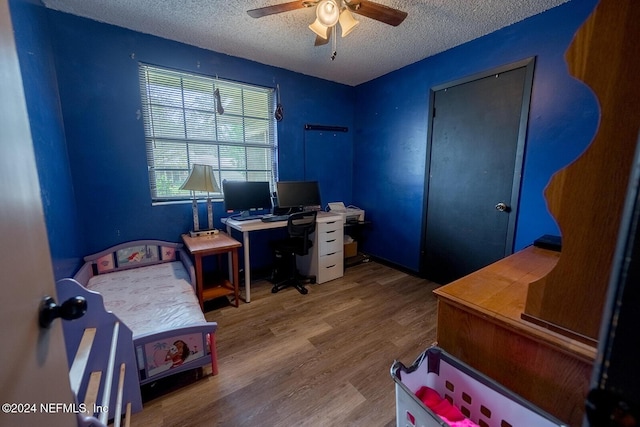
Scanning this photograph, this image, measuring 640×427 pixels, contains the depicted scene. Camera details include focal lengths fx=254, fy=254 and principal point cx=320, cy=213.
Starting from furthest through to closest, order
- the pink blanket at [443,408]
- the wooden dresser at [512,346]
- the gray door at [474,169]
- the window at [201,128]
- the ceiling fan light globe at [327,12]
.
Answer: the window at [201,128]
the gray door at [474,169]
the ceiling fan light globe at [327,12]
the pink blanket at [443,408]
the wooden dresser at [512,346]

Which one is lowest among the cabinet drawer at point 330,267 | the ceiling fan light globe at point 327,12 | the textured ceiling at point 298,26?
the cabinet drawer at point 330,267

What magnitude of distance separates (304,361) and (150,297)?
47.6 inches

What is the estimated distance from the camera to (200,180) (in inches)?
98.2

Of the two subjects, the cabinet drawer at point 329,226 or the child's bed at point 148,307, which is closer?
the child's bed at point 148,307

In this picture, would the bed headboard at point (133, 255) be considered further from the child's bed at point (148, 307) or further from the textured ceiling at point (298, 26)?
the textured ceiling at point (298, 26)

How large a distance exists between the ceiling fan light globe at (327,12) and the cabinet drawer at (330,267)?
2.24 m

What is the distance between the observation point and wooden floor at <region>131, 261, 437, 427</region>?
138 cm

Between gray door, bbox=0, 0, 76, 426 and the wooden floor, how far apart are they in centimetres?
→ 97

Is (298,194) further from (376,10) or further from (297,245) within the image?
(376,10)

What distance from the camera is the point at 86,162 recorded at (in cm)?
227

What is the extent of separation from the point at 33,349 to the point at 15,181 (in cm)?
35

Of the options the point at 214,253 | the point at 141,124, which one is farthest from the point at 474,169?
the point at 141,124

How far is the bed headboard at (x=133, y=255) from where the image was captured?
7.57 feet

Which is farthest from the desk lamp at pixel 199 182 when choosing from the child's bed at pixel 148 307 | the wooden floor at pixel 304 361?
the wooden floor at pixel 304 361
